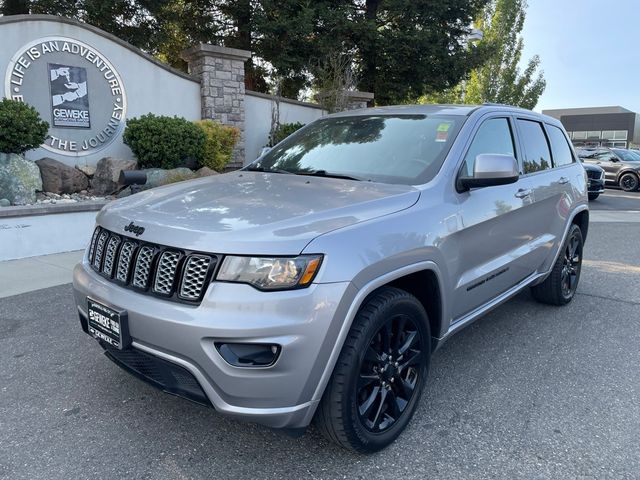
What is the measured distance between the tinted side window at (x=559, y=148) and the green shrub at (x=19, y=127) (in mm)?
6769

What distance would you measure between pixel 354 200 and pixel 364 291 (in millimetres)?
579

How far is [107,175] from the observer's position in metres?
8.62

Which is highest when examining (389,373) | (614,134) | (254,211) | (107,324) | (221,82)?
(614,134)

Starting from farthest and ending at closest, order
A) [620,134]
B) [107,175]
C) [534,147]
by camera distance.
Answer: [620,134] → [107,175] → [534,147]

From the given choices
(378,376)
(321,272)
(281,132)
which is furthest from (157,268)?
(281,132)

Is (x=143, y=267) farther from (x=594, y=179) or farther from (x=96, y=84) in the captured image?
(x=594, y=179)

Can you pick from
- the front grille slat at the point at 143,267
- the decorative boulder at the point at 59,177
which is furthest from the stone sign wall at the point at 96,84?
the front grille slat at the point at 143,267

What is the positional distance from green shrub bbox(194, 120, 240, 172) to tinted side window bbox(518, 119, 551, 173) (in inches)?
256

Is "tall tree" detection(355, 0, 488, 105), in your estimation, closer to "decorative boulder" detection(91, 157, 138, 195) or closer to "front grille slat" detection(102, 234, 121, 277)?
"decorative boulder" detection(91, 157, 138, 195)

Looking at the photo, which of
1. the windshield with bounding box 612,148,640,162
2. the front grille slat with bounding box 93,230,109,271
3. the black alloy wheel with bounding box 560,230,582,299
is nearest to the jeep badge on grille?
the front grille slat with bounding box 93,230,109,271

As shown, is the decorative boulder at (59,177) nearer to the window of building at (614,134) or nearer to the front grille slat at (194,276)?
the front grille slat at (194,276)

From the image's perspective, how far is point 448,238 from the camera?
2967 millimetres

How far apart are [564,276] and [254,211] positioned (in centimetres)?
354

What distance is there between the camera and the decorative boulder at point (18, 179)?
721 cm
